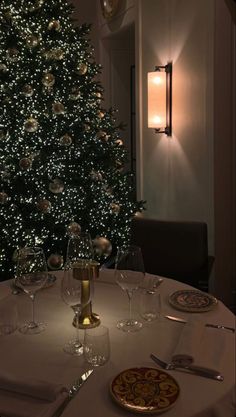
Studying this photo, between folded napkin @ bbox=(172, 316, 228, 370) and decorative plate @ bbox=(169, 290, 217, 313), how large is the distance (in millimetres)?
134

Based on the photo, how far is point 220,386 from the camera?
3.40 ft

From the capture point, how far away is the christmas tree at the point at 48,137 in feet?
10.0

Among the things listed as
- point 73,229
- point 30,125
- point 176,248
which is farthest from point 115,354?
point 30,125

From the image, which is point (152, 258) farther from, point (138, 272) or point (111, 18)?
point (111, 18)

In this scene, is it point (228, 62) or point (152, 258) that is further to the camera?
point (228, 62)

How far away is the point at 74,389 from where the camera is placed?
103cm

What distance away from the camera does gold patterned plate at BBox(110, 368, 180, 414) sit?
955mm

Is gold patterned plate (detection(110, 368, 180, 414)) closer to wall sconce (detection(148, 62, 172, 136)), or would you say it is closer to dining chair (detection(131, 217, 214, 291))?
dining chair (detection(131, 217, 214, 291))

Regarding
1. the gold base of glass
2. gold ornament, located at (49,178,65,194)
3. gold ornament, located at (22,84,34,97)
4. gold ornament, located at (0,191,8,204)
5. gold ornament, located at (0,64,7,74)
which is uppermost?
gold ornament, located at (0,64,7,74)

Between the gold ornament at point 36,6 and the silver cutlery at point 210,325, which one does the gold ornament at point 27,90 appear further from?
the silver cutlery at point 210,325

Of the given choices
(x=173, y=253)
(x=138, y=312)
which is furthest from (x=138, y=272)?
(x=173, y=253)

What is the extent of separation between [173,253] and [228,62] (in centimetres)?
141

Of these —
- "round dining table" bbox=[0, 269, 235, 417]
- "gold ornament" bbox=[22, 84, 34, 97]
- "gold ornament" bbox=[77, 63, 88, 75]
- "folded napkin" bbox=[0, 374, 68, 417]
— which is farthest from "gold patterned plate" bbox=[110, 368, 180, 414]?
"gold ornament" bbox=[77, 63, 88, 75]

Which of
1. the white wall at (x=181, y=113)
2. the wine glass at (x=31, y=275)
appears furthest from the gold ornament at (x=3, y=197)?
the wine glass at (x=31, y=275)
